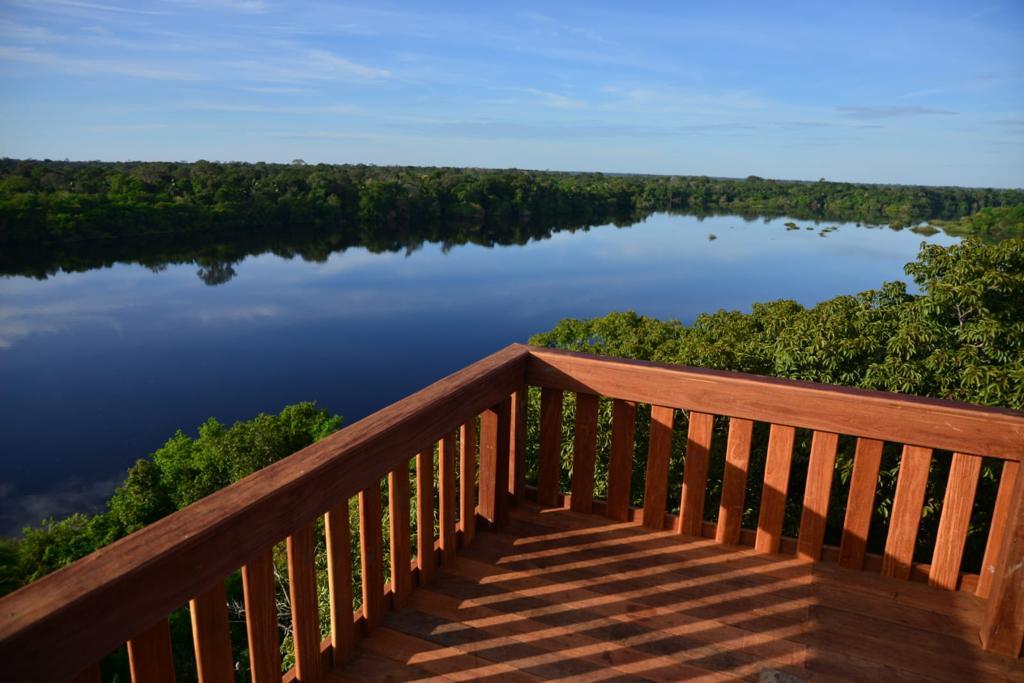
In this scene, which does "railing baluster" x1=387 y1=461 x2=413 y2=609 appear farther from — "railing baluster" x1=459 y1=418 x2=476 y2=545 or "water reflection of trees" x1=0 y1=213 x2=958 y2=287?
"water reflection of trees" x1=0 y1=213 x2=958 y2=287

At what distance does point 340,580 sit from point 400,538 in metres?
0.30

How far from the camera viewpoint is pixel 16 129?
43562 mm

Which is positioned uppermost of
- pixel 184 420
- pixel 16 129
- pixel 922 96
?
pixel 922 96

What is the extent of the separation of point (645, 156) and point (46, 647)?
69.6 metres

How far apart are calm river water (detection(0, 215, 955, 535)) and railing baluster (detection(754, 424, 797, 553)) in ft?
104

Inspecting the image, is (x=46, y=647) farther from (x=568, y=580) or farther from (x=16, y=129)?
(x=16, y=129)

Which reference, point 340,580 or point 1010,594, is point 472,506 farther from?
point 1010,594

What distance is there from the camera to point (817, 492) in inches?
85.8

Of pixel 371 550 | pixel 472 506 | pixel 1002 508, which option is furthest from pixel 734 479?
pixel 371 550

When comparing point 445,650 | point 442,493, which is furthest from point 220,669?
point 442,493

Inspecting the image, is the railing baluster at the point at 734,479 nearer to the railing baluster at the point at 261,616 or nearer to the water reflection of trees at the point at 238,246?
the railing baluster at the point at 261,616

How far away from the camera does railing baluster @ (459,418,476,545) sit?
222cm

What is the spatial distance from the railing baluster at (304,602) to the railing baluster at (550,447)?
1.15 meters

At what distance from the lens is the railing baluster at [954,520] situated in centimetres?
196
